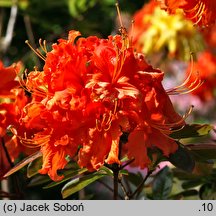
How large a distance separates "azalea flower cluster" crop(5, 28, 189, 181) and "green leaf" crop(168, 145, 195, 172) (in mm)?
18

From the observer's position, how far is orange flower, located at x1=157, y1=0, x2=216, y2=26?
106 cm

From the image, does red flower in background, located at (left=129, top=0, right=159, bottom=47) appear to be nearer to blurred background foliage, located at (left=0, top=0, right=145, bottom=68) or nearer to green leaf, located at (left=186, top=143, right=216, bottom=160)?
blurred background foliage, located at (left=0, top=0, right=145, bottom=68)

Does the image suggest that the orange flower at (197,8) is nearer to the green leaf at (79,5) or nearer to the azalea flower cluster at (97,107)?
the azalea flower cluster at (97,107)

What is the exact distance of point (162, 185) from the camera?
4.01 ft

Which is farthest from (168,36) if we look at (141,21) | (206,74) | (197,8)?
(197,8)

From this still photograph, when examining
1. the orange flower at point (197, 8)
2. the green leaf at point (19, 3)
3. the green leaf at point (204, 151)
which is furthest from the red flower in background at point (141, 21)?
the green leaf at point (204, 151)

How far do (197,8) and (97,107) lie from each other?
270 mm

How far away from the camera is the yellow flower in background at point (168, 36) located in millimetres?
2508

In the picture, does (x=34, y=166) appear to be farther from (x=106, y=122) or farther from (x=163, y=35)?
(x=163, y=35)

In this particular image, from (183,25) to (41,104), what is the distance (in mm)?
Answer: 1682

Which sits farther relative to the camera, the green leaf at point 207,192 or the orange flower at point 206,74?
the orange flower at point 206,74

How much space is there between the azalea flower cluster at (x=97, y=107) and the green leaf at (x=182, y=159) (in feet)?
0.06

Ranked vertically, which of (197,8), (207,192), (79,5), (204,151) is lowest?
(207,192)

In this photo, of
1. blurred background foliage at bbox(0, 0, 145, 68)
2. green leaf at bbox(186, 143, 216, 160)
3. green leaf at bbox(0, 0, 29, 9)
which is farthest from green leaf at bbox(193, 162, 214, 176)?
blurred background foliage at bbox(0, 0, 145, 68)
